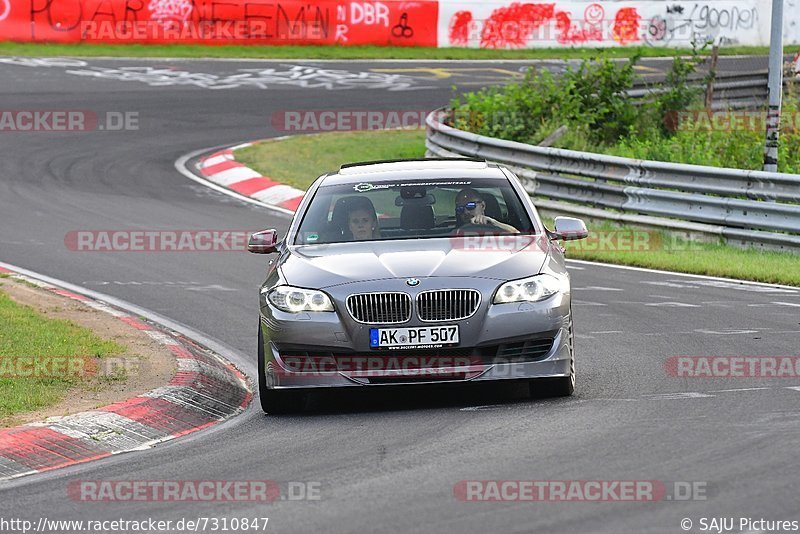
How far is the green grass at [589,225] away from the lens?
593 inches

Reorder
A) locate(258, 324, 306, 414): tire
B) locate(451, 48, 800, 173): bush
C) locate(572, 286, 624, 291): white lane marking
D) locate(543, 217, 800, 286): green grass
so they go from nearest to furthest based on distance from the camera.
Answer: locate(258, 324, 306, 414): tire, locate(572, 286, 624, 291): white lane marking, locate(543, 217, 800, 286): green grass, locate(451, 48, 800, 173): bush

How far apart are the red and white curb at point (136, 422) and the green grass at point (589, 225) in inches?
251

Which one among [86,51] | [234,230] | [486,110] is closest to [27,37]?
[86,51]

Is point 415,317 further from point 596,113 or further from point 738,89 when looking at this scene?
point 738,89

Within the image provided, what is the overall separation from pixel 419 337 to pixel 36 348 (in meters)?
3.42

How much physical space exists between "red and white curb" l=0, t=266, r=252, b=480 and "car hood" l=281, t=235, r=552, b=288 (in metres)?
1.00

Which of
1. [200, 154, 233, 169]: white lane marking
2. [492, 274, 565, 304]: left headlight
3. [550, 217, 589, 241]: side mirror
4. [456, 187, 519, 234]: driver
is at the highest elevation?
[456, 187, 519, 234]: driver

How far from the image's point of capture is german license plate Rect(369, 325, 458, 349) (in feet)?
27.8

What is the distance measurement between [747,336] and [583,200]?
783cm

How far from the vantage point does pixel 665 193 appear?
17281mm

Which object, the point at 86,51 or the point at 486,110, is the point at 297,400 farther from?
the point at 86,51

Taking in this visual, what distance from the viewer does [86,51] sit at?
36.9m

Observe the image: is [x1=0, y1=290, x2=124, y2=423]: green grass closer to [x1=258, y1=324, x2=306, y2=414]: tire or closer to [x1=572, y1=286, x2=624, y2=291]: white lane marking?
[x1=258, y1=324, x2=306, y2=414]: tire

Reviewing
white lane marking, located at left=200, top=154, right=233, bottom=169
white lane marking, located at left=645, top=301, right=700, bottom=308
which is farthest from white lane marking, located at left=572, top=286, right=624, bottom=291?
white lane marking, located at left=200, top=154, right=233, bottom=169
